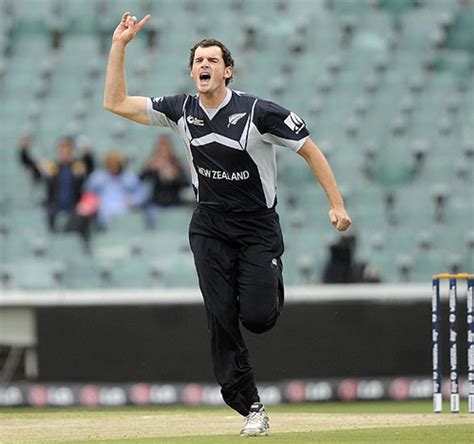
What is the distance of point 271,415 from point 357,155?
6.07 metres

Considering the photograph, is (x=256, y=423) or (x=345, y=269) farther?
(x=345, y=269)

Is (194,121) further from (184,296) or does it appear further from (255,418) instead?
(184,296)

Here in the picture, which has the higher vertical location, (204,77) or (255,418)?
(204,77)

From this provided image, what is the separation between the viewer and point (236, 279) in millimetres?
7148

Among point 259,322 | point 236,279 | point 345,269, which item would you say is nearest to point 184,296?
point 345,269

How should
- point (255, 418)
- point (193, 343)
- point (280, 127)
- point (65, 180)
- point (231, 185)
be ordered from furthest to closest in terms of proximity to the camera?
point (65, 180)
point (193, 343)
point (255, 418)
point (231, 185)
point (280, 127)

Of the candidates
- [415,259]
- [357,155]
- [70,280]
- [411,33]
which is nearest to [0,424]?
[70,280]

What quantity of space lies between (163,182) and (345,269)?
2.31m

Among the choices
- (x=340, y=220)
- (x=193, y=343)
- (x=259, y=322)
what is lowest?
(x=193, y=343)

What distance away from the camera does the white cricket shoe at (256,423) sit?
7.09 m

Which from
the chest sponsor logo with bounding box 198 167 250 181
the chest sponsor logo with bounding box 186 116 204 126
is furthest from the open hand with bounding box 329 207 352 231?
the chest sponsor logo with bounding box 186 116 204 126

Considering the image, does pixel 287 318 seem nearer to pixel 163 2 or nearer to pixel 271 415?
pixel 271 415

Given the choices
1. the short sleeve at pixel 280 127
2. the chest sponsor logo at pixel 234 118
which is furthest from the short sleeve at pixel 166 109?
the short sleeve at pixel 280 127

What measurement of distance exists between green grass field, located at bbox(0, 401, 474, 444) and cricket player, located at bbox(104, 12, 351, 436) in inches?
14.5
